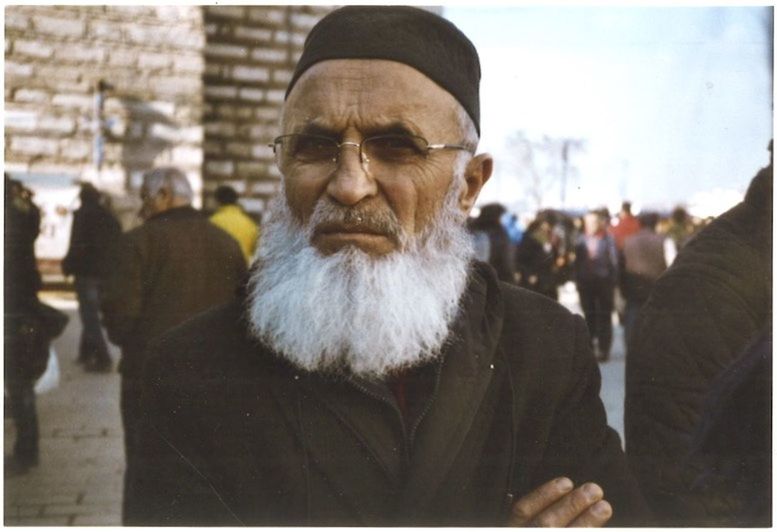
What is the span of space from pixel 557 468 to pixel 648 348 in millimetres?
543

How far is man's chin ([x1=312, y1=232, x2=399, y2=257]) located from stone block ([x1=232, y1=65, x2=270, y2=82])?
136 centimetres

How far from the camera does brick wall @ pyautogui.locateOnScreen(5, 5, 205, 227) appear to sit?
6.15 feet

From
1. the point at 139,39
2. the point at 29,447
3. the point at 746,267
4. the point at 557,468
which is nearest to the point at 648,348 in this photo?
the point at 746,267

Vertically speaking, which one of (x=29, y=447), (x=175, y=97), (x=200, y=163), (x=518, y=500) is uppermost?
(x=175, y=97)

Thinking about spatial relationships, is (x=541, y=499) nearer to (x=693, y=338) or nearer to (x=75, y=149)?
(x=693, y=338)

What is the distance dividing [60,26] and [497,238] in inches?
60.7

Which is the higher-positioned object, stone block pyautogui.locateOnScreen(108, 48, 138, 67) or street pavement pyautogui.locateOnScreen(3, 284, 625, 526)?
stone block pyautogui.locateOnScreen(108, 48, 138, 67)

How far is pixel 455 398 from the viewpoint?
1235 millimetres

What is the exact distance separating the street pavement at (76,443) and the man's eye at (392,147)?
635mm

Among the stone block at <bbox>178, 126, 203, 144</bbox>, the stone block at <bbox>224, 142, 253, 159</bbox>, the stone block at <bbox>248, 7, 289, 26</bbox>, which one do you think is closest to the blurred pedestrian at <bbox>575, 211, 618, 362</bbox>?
the stone block at <bbox>248, 7, 289, 26</bbox>

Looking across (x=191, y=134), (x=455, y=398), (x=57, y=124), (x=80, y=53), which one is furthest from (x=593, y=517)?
(x=80, y=53)

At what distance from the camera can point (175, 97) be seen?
246cm

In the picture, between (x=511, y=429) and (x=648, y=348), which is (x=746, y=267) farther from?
(x=511, y=429)

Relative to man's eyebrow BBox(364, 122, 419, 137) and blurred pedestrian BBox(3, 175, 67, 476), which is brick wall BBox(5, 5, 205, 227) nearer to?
blurred pedestrian BBox(3, 175, 67, 476)
